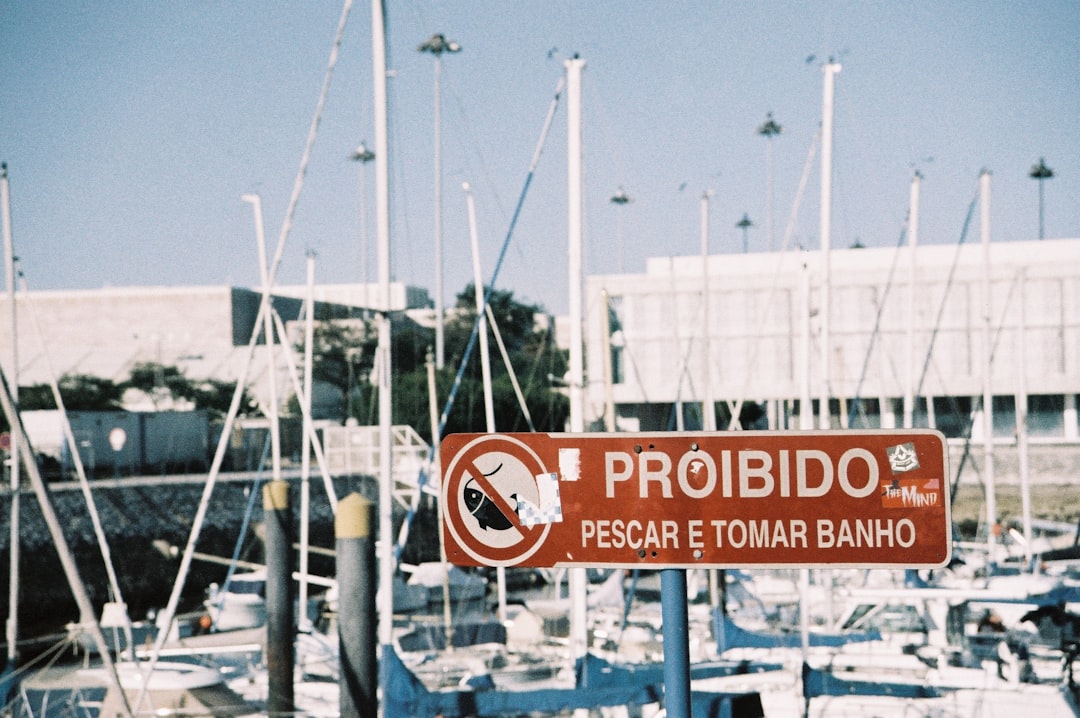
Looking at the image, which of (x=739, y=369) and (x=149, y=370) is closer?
(x=149, y=370)

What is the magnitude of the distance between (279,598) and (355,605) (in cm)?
255

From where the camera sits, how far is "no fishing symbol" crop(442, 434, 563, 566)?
4.12m

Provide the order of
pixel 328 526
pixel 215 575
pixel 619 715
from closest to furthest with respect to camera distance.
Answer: pixel 619 715 → pixel 215 575 → pixel 328 526

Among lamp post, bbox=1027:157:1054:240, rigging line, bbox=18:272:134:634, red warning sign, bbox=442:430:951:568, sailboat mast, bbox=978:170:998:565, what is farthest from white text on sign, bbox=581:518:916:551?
lamp post, bbox=1027:157:1054:240

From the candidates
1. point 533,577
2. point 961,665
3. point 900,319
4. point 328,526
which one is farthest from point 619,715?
point 900,319

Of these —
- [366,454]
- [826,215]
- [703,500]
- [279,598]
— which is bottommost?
[279,598]

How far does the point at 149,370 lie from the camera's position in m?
57.2

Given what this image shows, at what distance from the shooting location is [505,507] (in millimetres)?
4141

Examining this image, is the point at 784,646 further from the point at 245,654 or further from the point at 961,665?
the point at 245,654

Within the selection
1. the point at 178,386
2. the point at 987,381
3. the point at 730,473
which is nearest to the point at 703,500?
the point at 730,473

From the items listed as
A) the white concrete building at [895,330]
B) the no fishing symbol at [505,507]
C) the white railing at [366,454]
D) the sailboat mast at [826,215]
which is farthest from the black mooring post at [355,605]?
the white concrete building at [895,330]

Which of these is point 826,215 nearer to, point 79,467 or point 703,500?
point 79,467

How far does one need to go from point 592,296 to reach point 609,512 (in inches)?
2171

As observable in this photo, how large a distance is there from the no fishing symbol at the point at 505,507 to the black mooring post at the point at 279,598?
8768 mm
